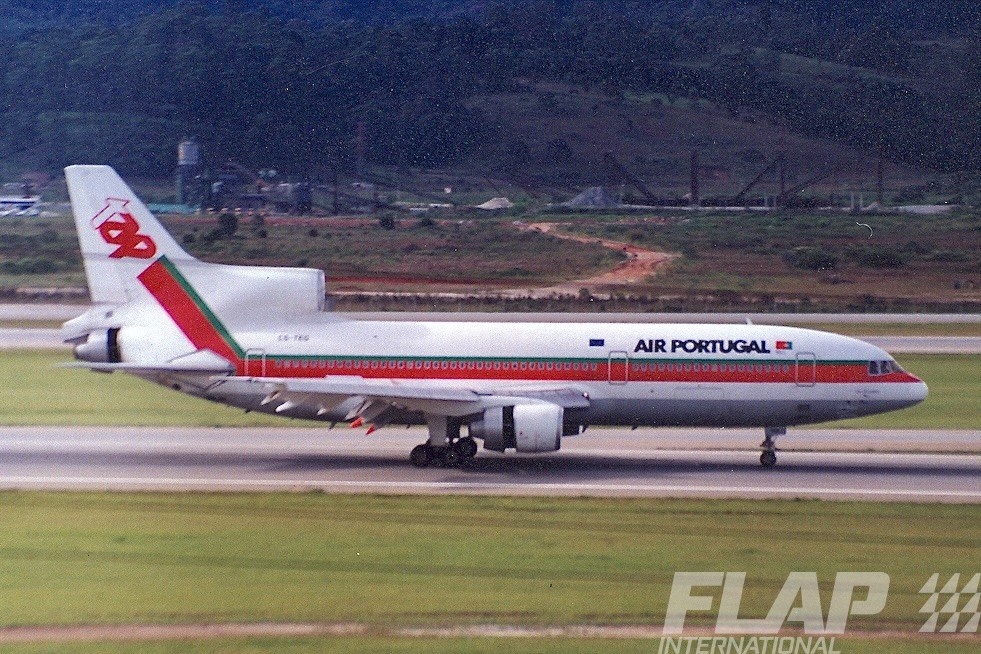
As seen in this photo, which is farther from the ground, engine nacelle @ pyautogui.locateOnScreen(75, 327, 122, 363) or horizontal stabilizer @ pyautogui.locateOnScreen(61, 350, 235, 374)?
engine nacelle @ pyautogui.locateOnScreen(75, 327, 122, 363)

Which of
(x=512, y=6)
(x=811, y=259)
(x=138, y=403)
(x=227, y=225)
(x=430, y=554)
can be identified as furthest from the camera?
(x=512, y=6)

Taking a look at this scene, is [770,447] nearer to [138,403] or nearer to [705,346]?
[705,346]

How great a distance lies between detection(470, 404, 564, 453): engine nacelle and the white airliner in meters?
0.81

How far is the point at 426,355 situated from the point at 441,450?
264 centimetres

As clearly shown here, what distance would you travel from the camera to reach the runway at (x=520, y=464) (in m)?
28.5

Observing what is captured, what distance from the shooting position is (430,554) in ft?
71.8

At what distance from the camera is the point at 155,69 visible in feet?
342

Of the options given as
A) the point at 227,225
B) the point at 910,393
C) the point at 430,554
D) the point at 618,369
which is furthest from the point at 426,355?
the point at 227,225

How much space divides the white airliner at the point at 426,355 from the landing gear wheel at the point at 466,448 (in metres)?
0.03

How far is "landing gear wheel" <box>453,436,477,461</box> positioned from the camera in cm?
3159

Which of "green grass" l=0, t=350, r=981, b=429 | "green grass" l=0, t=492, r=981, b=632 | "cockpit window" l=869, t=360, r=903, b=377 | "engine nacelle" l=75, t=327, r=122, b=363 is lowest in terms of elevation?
"green grass" l=0, t=350, r=981, b=429

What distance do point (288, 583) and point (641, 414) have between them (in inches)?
589

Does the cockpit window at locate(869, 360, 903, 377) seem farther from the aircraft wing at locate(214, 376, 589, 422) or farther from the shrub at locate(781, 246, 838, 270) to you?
the shrub at locate(781, 246, 838, 270)

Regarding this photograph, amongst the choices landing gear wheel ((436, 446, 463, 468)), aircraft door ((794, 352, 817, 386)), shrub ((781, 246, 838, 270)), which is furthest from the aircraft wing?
shrub ((781, 246, 838, 270))
